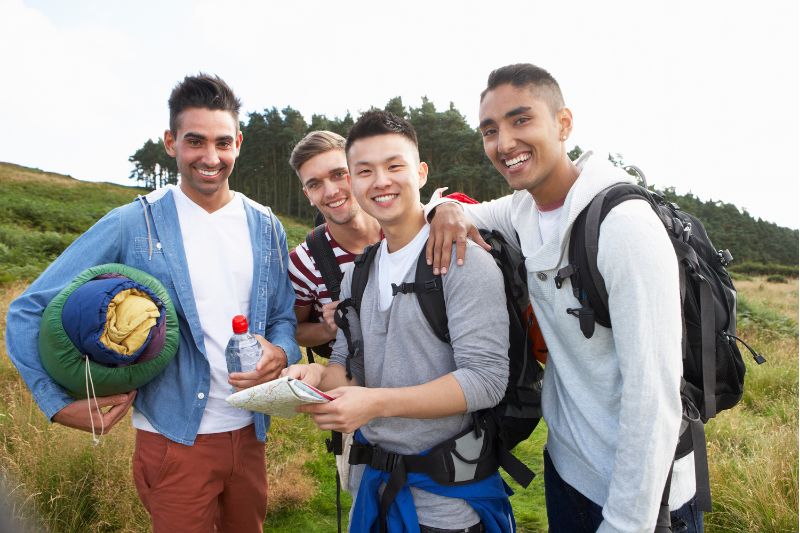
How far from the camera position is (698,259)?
2125 millimetres

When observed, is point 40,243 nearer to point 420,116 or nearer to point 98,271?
point 98,271

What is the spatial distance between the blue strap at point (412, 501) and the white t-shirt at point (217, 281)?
110cm

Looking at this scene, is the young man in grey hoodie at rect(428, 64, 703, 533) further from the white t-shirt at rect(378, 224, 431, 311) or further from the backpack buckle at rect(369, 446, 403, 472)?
the backpack buckle at rect(369, 446, 403, 472)

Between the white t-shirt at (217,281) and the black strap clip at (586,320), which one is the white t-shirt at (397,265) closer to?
the black strap clip at (586,320)

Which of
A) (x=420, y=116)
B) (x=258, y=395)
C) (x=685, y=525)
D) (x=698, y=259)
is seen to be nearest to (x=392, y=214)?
(x=258, y=395)

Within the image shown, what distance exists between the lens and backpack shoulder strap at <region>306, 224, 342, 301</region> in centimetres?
351

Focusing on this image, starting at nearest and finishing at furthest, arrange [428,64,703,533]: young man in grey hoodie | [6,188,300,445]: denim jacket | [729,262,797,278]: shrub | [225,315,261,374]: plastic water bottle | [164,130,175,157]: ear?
[428,64,703,533]: young man in grey hoodie, [225,315,261,374]: plastic water bottle, [6,188,300,445]: denim jacket, [164,130,175,157]: ear, [729,262,797,278]: shrub

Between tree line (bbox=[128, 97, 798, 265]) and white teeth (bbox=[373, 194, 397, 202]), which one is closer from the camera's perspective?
white teeth (bbox=[373, 194, 397, 202])

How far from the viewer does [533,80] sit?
8.11 feet

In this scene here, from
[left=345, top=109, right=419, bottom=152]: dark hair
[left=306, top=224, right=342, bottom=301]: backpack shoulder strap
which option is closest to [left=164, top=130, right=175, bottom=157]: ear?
[left=306, top=224, right=342, bottom=301]: backpack shoulder strap

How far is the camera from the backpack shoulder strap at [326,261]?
138 inches

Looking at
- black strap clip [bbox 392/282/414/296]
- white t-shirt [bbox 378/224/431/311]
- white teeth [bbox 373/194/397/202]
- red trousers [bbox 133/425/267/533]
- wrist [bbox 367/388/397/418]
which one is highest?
white teeth [bbox 373/194/397/202]

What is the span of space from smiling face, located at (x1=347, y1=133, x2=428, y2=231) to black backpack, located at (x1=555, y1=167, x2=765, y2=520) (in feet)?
2.69

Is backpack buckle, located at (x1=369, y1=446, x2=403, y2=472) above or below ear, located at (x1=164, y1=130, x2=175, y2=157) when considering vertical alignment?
below
